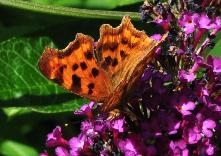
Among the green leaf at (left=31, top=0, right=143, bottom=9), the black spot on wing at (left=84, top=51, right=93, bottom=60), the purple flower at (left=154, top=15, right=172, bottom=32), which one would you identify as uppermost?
the purple flower at (left=154, top=15, right=172, bottom=32)

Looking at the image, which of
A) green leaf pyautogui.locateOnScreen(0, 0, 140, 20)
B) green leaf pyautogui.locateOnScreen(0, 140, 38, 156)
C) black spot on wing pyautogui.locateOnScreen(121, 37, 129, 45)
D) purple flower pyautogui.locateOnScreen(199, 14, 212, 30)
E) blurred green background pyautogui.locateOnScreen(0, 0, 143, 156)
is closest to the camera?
black spot on wing pyautogui.locateOnScreen(121, 37, 129, 45)

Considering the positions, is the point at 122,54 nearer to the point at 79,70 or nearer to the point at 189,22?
the point at 79,70

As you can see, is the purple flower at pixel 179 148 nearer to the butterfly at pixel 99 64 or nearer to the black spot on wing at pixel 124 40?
the butterfly at pixel 99 64

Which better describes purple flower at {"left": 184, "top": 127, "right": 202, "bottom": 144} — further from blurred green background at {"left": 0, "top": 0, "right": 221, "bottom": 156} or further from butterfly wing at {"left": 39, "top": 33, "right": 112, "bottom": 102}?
blurred green background at {"left": 0, "top": 0, "right": 221, "bottom": 156}

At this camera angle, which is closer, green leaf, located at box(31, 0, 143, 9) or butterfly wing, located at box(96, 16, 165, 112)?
butterfly wing, located at box(96, 16, 165, 112)

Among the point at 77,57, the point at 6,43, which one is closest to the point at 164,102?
the point at 77,57

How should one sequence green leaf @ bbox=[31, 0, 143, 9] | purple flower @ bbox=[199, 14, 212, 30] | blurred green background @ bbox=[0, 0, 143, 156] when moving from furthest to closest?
green leaf @ bbox=[31, 0, 143, 9] < blurred green background @ bbox=[0, 0, 143, 156] < purple flower @ bbox=[199, 14, 212, 30]

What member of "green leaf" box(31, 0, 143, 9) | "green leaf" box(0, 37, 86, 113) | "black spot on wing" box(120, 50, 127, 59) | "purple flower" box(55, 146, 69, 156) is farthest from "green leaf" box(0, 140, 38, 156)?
"black spot on wing" box(120, 50, 127, 59)

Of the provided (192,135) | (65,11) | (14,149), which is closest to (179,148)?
(192,135)
